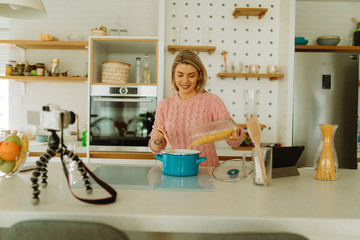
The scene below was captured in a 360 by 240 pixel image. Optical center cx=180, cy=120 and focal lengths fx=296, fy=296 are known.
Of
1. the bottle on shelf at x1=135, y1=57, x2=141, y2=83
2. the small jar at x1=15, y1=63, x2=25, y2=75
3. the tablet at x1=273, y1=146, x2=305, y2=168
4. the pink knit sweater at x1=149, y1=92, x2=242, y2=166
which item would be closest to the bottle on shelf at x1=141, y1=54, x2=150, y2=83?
the bottle on shelf at x1=135, y1=57, x2=141, y2=83

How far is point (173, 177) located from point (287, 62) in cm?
224

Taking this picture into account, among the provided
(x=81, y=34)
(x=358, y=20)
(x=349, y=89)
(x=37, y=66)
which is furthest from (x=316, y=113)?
(x=37, y=66)

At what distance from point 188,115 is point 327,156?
88 centimetres

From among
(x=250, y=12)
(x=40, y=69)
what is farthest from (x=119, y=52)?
(x=250, y=12)

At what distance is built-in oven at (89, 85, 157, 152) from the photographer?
115 inches

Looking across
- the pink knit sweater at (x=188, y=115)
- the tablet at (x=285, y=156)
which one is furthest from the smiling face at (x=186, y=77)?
the tablet at (x=285, y=156)

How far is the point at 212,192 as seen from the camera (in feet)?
3.51

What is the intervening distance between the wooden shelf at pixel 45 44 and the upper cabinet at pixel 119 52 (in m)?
0.22

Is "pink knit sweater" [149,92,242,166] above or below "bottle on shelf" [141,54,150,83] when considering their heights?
below

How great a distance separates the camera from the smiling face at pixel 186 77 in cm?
181

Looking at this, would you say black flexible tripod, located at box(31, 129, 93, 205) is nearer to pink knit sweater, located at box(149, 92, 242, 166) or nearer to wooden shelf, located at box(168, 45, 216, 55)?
pink knit sweater, located at box(149, 92, 242, 166)

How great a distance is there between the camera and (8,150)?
123 centimetres

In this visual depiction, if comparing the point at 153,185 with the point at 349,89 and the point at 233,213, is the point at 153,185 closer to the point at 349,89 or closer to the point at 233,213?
the point at 233,213

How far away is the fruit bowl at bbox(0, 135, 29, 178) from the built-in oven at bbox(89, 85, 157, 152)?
1.59 m
